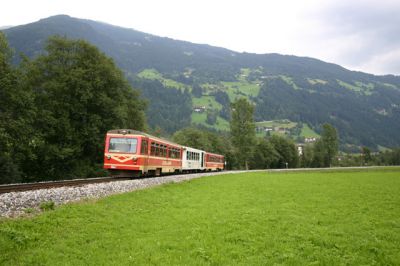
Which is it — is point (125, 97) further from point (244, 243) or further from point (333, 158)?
point (333, 158)

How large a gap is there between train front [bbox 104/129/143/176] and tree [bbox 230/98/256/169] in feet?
203

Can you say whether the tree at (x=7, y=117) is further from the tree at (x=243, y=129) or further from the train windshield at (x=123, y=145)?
the tree at (x=243, y=129)

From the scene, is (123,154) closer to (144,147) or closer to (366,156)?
(144,147)

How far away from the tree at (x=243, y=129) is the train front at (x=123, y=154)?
6173 cm

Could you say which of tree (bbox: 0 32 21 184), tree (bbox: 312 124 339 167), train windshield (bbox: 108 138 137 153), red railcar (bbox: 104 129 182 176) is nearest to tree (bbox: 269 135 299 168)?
tree (bbox: 312 124 339 167)

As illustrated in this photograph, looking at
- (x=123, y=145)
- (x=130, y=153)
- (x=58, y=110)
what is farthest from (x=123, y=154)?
(x=58, y=110)

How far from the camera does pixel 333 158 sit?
123500mm

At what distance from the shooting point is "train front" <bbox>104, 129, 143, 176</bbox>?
26.6 meters

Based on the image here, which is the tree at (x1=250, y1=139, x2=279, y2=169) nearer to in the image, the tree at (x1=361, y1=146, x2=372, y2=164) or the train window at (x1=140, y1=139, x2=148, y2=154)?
the tree at (x1=361, y1=146, x2=372, y2=164)

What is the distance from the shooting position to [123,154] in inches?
1056

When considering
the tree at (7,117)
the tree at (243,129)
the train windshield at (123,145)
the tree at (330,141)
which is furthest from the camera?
the tree at (330,141)

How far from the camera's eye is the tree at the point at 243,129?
8706cm

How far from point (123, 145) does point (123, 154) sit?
686 millimetres

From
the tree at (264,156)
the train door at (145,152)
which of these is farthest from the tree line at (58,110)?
the tree at (264,156)
